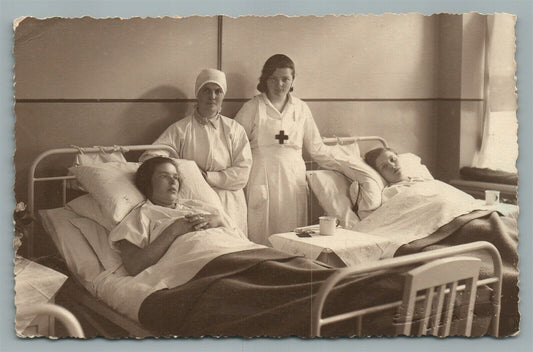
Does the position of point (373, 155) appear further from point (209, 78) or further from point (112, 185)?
point (112, 185)

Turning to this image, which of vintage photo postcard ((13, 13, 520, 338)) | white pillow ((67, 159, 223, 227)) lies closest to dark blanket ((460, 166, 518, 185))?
vintage photo postcard ((13, 13, 520, 338))

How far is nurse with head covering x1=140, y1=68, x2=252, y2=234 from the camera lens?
2027mm

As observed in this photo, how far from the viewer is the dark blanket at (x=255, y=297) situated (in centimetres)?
189

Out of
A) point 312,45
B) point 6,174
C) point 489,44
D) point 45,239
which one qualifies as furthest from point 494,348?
point 6,174

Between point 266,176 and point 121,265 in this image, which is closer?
point 121,265

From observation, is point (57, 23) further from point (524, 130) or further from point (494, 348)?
point (494, 348)

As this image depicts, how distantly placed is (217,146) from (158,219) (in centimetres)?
31

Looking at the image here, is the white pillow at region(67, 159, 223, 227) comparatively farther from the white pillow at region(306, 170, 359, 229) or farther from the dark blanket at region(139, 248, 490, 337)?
the white pillow at region(306, 170, 359, 229)

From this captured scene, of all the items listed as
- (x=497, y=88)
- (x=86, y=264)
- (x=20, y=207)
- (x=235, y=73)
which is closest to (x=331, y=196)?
(x=235, y=73)

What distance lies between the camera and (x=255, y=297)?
1915 millimetres

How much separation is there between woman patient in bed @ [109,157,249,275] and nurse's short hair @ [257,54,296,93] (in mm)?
396

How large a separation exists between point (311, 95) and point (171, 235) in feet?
2.18

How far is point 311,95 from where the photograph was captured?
2066 mm

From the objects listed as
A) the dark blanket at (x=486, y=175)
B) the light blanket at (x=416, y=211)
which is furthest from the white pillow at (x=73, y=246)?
the dark blanket at (x=486, y=175)
